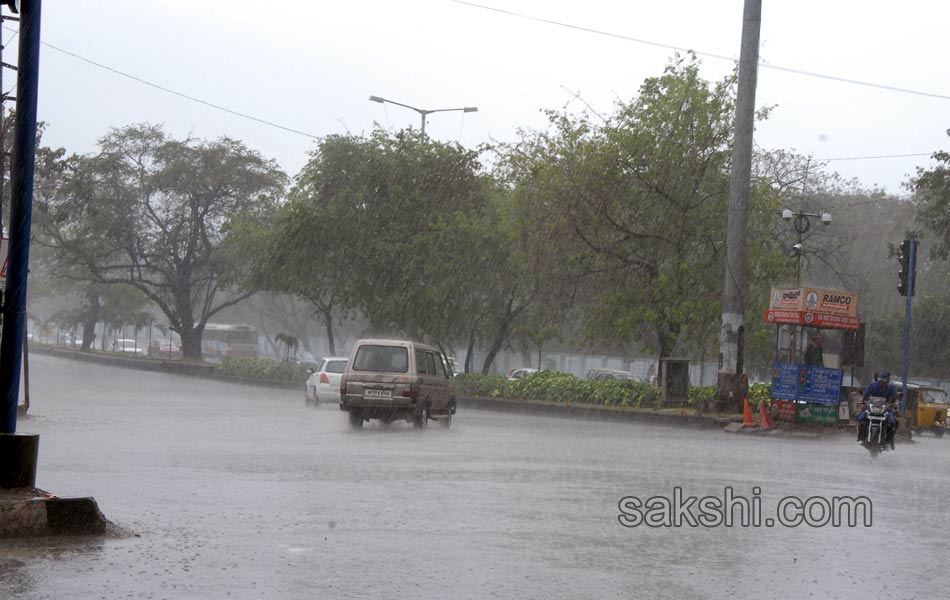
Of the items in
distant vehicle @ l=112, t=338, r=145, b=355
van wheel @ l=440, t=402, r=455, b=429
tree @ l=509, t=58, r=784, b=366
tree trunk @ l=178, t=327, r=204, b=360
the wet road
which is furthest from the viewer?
distant vehicle @ l=112, t=338, r=145, b=355

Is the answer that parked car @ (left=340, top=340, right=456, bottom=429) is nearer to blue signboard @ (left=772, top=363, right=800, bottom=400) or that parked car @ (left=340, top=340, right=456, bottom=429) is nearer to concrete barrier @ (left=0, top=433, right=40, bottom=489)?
blue signboard @ (left=772, top=363, right=800, bottom=400)

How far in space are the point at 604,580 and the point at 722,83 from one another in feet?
92.5

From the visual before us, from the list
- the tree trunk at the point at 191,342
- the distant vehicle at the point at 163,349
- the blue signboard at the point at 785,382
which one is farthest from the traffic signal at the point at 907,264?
the distant vehicle at the point at 163,349

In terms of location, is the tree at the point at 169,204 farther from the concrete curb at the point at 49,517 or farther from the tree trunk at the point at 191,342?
the concrete curb at the point at 49,517

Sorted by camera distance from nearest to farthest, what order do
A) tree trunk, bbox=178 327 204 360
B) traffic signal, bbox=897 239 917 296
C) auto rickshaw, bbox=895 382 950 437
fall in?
traffic signal, bbox=897 239 917 296
auto rickshaw, bbox=895 382 950 437
tree trunk, bbox=178 327 204 360

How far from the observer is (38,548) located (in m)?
8.88

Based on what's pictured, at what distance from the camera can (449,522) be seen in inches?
420

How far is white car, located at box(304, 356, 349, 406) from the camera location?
34750mm

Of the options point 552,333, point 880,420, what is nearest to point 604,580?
point 880,420

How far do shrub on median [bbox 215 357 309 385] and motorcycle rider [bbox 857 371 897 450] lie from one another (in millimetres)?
31697

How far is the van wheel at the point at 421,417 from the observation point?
24656 millimetres

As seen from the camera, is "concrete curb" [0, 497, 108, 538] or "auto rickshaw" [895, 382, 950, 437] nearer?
"concrete curb" [0, 497, 108, 538]

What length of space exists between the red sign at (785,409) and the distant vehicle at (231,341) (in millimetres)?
67410

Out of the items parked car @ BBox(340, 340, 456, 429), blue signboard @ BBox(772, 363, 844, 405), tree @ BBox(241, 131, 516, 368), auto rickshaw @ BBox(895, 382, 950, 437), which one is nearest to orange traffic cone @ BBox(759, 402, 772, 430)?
blue signboard @ BBox(772, 363, 844, 405)
